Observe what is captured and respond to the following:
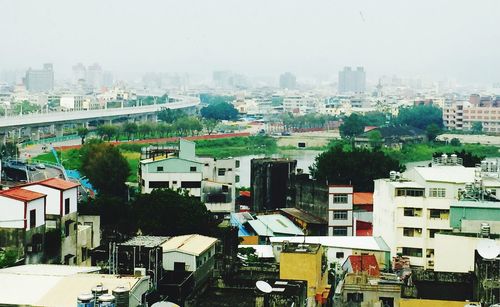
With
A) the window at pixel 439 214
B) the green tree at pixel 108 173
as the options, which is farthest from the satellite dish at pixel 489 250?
the green tree at pixel 108 173

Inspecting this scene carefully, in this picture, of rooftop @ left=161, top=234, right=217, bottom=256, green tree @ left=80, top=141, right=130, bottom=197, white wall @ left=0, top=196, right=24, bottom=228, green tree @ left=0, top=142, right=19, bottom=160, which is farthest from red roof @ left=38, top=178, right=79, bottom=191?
green tree @ left=0, top=142, right=19, bottom=160

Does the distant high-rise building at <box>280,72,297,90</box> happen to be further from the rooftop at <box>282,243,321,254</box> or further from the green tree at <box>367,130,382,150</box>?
the rooftop at <box>282,243,321,254</box>

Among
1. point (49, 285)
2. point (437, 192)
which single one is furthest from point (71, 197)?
point (437, 192)

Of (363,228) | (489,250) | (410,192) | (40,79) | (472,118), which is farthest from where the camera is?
(40,79)

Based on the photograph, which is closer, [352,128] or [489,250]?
[489,250]

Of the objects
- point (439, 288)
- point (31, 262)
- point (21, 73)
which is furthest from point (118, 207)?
point (21, 73)

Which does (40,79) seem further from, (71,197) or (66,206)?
(66,206)
